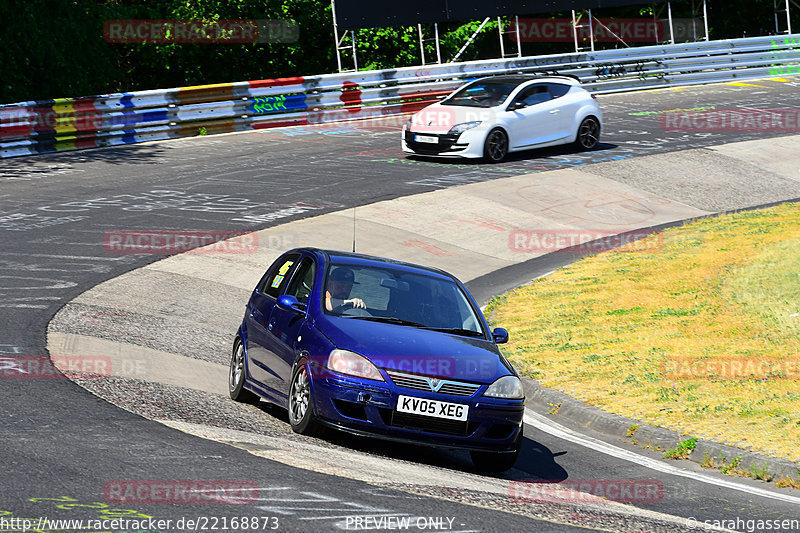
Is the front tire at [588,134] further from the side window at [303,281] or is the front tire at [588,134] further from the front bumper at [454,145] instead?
the side window at [303,281]

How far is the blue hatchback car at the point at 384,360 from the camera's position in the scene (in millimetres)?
7969

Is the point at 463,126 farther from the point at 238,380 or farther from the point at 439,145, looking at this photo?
the point at 238,380

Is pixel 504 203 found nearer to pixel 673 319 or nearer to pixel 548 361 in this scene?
pixel 673 319

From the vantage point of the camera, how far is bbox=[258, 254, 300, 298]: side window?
32.4 feet

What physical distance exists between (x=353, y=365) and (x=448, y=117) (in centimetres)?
1587

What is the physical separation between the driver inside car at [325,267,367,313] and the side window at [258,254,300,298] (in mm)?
787

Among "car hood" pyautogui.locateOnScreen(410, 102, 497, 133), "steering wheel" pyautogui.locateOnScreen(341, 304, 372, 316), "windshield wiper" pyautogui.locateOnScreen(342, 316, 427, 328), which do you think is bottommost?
"windshield wiper" pyautogui.locateOnScreen(342, 316, 427, 328)

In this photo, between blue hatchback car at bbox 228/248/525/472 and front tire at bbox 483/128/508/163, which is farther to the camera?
front tire at bbox 483/128/508/163
